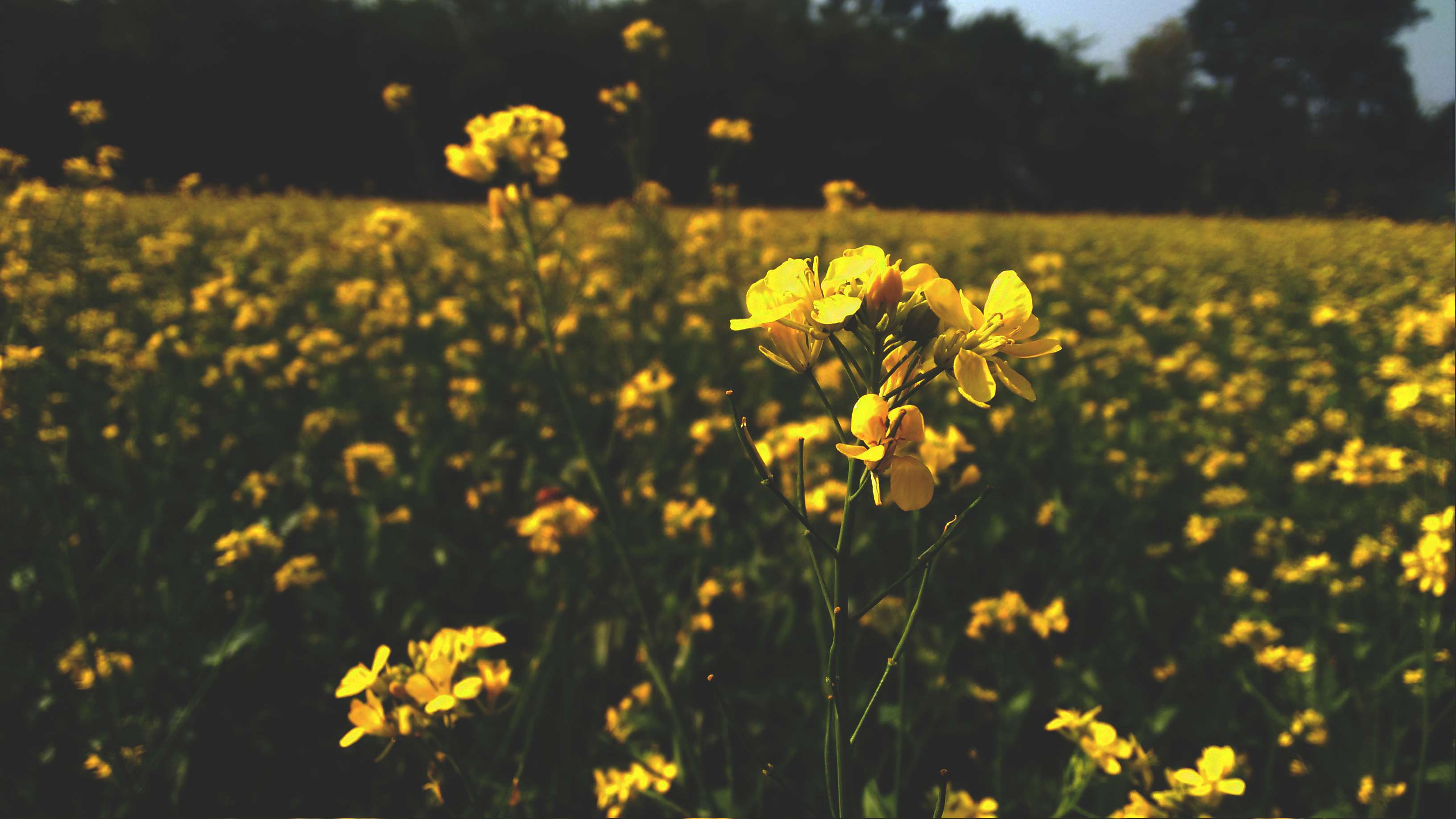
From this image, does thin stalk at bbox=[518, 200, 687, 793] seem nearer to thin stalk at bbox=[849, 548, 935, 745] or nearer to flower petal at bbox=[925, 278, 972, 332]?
thin stalk at bbox=[849, 548, 935, 745]

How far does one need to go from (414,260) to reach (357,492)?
367 centimetres

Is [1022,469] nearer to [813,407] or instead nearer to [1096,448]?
[1096,448]

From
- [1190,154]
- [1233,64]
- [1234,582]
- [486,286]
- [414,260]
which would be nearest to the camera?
[1234,582]

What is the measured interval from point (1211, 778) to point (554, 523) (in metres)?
1.37

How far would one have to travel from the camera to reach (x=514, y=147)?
4.48ft

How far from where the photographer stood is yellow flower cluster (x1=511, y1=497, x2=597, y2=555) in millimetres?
1661

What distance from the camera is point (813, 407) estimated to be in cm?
308

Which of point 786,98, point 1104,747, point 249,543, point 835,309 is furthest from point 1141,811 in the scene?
point 786,98

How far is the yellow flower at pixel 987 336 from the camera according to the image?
599 mm

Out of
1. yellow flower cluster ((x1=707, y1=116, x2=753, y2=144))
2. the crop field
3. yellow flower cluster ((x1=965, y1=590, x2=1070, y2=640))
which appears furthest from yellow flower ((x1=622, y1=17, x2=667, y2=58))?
yellow flower cluster ((x1=965, y1=590, x2=1070, y2=640))

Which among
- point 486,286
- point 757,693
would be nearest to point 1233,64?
point 486,286

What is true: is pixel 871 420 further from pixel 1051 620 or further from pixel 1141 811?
pixel 1051 620

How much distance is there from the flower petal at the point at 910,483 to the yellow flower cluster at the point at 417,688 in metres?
0.50

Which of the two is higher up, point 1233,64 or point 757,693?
point 1233,64
